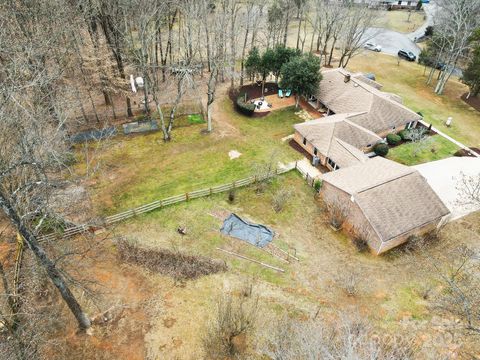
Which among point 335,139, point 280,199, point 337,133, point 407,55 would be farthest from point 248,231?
point 407,55

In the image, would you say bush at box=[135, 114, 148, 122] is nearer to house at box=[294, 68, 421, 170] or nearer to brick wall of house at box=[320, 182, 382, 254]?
house at box=[294, 68, 421, 170]

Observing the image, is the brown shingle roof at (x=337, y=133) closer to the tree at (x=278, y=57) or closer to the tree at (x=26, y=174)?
the tree at (x=278, y=57)

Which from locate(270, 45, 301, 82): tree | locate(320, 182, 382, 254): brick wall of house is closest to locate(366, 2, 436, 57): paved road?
locate(270, 45, 301, 82): tree

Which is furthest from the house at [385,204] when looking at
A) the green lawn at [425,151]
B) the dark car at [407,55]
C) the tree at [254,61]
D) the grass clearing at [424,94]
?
the dark car at [407,55]

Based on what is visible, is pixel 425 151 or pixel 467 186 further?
pixel 425 151

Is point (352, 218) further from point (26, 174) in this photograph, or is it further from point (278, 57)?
point (278, 57)
